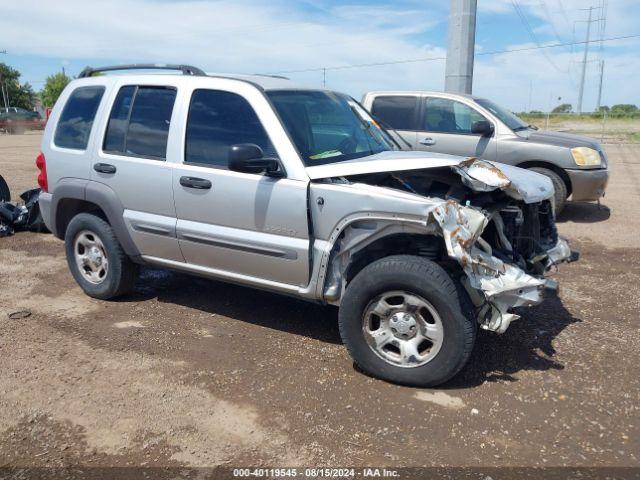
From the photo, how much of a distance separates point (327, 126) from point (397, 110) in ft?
16.0

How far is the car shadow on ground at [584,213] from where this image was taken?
8.88 m

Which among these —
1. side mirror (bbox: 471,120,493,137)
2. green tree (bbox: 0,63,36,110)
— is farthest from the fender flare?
green tree (bbox: 0,63,36,110)

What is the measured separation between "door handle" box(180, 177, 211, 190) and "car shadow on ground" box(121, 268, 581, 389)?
1.23 metres

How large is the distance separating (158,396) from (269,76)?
2.83 m

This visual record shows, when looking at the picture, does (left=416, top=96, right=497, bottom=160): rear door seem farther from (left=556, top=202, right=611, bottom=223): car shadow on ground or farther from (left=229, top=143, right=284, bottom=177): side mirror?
(left=229, top=143, right=284, bottom=177): side mirror

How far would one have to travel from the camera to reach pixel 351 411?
3551 mm

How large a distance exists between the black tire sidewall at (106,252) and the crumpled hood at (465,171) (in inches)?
84.1

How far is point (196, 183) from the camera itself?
4.43 meters

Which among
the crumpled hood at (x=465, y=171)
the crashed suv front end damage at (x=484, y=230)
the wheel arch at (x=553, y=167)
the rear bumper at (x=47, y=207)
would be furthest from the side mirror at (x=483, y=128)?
the rear bumper at (x=47, y=207)

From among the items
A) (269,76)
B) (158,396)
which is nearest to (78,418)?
(158,396)

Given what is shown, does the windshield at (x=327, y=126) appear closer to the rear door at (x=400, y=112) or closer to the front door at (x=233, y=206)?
the front door at (x=233, y=206)

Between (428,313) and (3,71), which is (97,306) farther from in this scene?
(3,71)

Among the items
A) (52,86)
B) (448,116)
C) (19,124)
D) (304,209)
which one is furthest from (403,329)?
(52,86)

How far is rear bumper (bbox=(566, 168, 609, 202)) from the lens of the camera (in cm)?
838
